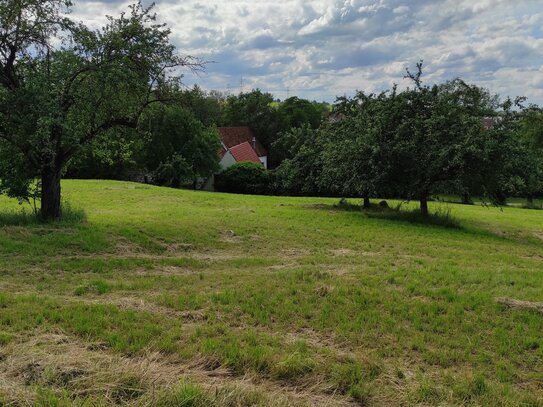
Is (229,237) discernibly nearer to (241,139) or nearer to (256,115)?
(241,139)

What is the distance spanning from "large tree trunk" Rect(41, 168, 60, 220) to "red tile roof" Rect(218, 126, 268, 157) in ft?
147

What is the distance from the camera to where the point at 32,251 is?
30.5 feet

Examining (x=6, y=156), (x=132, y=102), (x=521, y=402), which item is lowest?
(x=521, y=402)

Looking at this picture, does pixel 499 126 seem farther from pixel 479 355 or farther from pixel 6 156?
pixel 6 156

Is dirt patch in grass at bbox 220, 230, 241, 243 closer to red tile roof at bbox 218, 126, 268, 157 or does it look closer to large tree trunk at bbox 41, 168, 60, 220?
large tree trunk at bbox 41, 168, 60, 220

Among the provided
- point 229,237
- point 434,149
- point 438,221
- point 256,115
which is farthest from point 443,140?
point 256,115

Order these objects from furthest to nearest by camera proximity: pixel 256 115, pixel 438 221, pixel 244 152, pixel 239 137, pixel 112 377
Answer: pixel 256 115
pixel 239 137
pixel 244 152
pixel 438 221
pixel 112 377

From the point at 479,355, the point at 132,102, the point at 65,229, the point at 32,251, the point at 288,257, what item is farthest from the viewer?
the point at 132,102

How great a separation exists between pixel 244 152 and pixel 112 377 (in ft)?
174

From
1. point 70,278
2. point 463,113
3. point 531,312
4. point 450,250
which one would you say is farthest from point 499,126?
point 70,278

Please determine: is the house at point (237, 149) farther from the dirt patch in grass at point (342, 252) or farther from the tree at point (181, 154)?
the dirt patch in grass at point (342, 252)

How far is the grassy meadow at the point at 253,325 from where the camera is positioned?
13.7ft

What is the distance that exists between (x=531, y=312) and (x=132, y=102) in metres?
10.6

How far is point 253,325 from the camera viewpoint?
5.96 metres
